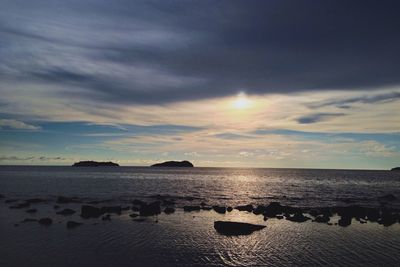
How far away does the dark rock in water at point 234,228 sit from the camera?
34.7 meters

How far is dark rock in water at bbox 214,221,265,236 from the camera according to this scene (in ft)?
114

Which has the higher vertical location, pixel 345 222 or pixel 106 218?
pixel 345 222

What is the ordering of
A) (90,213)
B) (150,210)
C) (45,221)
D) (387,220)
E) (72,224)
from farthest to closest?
Result: (150,210), (90,213), (387,220), (45,221), (72,224)

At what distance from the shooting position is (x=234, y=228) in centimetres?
3516

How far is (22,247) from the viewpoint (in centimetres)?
2770

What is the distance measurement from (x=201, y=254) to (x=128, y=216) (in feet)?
63.3

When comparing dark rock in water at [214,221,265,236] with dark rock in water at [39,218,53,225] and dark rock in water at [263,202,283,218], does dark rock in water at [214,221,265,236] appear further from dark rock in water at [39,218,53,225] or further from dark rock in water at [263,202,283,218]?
dark rock in water at [39,218,53,225]

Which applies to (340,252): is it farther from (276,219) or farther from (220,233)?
(276,219)

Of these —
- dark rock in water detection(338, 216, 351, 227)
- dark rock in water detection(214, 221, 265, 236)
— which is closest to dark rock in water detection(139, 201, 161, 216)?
dark rock in water detection(214, 221, 265, 236)

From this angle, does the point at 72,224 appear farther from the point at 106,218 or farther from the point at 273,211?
the point at 273,211

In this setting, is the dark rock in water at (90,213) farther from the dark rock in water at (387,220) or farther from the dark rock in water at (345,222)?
the dark rock in water at (387,220)

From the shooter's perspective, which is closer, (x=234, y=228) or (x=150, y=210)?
(x=234, y=228)

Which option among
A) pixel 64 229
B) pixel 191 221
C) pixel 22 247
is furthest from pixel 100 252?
pixel 191 221

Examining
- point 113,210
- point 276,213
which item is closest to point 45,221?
point 113,210
